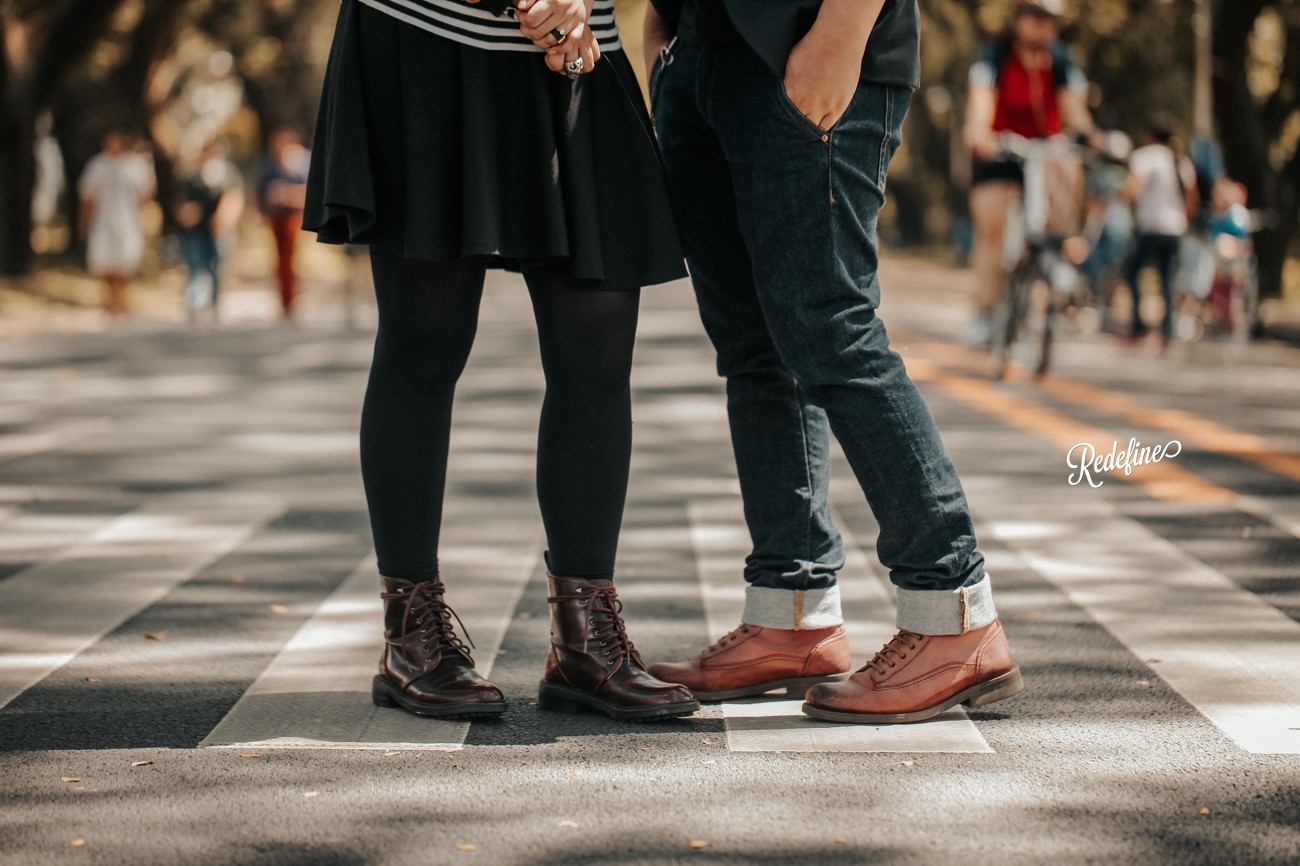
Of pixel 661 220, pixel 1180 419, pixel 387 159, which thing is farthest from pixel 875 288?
pixel 1180 419

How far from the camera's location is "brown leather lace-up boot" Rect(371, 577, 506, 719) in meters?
3.49

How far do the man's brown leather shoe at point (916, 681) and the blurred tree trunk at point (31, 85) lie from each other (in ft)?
71.7

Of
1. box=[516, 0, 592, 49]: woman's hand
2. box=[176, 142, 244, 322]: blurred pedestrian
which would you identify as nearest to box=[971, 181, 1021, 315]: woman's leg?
box=[516, 0, 592, 49]: woman's hand

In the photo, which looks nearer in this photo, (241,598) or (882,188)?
(882,188)

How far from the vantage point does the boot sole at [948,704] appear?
3.49m

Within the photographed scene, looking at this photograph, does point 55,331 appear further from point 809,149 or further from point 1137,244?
point 809,149

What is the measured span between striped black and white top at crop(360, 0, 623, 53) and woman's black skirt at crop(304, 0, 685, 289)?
0.08 ft

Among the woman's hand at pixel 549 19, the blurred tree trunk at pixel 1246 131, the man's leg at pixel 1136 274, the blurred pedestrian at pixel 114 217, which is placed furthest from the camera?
the blurred pedestrian at pixel 114 217

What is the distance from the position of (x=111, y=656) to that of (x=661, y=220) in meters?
1.54

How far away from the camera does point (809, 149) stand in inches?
135

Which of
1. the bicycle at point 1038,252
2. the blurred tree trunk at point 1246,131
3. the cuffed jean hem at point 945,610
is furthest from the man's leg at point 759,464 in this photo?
the blurred tree trunk at point 1246,131

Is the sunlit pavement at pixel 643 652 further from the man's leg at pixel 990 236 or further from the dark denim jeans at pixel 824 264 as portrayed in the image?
the man's leg at pixel 990 236

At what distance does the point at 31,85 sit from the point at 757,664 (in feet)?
72.4

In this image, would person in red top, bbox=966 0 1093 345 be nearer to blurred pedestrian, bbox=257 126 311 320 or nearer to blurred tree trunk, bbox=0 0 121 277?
blurred pedestrian, bbox=257 126 311 320
